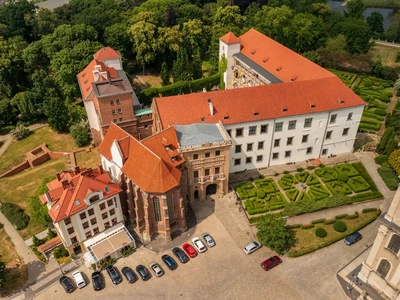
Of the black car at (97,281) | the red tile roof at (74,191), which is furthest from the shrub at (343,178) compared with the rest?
the black car at (97,281)

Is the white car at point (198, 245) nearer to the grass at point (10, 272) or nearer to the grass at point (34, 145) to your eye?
the grass at point (10, 272)

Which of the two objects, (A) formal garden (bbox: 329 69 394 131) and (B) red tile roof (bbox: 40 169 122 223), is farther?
(A) formal garden (bbox: 329 69 394 131)

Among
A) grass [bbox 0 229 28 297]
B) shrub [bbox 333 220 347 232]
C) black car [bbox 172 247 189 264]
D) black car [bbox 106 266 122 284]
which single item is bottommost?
grass [bbox 0 229 28 297]

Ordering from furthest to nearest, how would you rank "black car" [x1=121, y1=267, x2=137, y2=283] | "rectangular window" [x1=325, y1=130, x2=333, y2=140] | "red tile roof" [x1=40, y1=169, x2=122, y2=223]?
"rectangular window" [x1=325, y1=130, x2=333, y2=140] < "red tile roof" [x1=40, y1=169, x2=122, y2=223] < "black car" [x1=121, y1=267, x2=137, y2=283]

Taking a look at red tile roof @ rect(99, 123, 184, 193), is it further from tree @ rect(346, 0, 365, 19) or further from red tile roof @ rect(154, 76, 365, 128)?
tree @ rect(346, 0, 365, 19)

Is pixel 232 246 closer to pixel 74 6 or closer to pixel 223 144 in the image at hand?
pixel 223 144

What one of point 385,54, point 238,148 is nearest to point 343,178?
point 238,148

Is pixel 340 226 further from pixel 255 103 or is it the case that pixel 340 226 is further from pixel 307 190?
pixel 255 103

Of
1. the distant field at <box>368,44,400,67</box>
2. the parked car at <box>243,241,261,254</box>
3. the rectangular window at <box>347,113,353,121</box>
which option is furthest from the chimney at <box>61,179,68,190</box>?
the distant field at <box>368,44,400,67</box>
